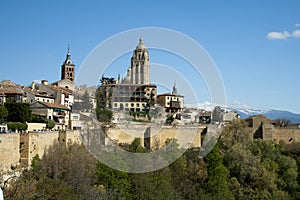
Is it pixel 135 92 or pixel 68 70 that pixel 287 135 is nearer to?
pixel 135 92

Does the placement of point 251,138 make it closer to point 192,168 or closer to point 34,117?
point 192,168

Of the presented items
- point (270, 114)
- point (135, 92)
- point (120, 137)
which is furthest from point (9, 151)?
point (270, 114)

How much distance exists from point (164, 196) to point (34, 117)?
9.76 meters

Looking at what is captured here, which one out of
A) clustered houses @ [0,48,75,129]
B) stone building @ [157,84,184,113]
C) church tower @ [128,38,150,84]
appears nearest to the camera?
clustered houses @ [0,48,75,129]

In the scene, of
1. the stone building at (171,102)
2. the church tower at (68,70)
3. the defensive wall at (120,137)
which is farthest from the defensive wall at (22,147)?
the church tower at (68,70)

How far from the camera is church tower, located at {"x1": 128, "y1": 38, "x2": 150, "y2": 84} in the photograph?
3725 centimetres

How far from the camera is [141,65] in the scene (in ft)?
128

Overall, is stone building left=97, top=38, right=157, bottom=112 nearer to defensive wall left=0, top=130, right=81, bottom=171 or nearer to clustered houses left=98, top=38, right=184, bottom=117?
clustered houses left=98, top=38, right=184, bottom=117

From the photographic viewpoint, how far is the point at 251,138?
3130cm

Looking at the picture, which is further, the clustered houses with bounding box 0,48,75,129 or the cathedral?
the cathedral

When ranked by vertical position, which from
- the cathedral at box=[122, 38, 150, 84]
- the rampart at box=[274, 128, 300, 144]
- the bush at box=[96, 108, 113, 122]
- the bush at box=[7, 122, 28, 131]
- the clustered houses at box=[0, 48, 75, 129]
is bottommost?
the rampart at box=[274, 128, 300, 144]

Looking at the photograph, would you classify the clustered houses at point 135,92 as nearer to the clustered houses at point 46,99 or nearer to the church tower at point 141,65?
the church tower at point 141,65

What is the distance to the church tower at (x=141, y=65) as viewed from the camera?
122ft

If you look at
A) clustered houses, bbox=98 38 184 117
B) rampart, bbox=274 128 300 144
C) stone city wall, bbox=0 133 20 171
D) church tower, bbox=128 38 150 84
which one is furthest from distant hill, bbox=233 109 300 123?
stone city wall, bbox=0 133 20 171
